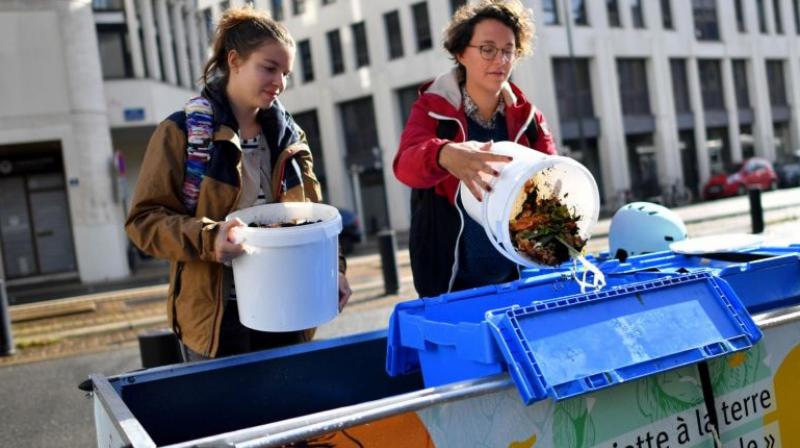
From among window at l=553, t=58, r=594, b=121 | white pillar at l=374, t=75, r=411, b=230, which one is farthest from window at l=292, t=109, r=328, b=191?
window at l=553, t=58, r=594, b=121

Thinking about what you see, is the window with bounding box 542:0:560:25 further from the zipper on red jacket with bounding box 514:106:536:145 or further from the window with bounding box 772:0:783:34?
the zipper on red jacket with bounding box 514:106:536:145

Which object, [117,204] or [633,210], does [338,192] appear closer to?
[117,204]

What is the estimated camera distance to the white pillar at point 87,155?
19406 millimetres

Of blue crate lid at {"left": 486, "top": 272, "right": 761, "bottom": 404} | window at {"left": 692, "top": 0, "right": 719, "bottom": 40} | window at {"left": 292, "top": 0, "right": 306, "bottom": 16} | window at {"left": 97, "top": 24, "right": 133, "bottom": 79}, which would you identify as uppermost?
window at {"left": 292, "top": 0, "right": 306, "bottom": 16}

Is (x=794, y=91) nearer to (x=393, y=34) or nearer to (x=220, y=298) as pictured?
(x=393, y=34)

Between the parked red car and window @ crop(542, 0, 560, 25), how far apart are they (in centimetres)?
938

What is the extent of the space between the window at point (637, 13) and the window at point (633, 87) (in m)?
1.61

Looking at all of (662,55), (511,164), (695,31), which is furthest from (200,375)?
(695,31)

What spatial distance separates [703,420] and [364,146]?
3279cm

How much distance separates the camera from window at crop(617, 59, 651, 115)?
3369 cm

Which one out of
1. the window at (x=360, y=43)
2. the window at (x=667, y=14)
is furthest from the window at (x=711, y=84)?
the window at (x=360, y=43)

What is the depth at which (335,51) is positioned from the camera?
35062mm

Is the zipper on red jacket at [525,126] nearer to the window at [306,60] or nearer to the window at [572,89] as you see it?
the window at [572,89]

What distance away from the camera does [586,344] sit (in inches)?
77.1
